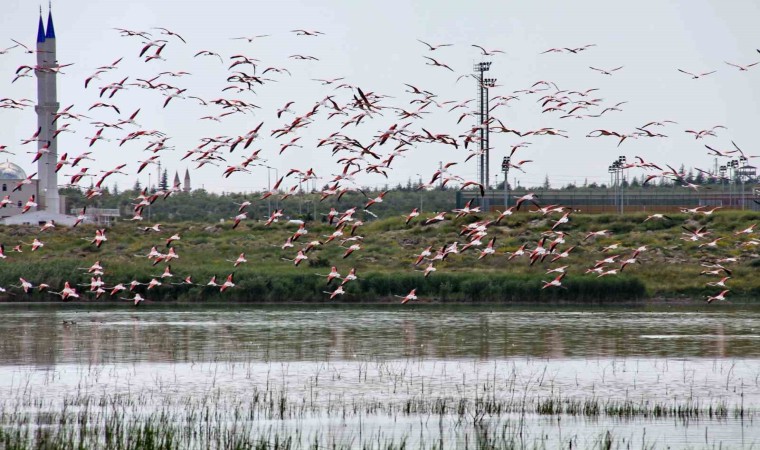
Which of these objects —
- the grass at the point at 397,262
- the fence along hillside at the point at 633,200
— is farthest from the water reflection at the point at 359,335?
the fence along hillside at the point at 633,200

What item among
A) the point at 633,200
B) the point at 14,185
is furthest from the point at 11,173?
the point at 633,200

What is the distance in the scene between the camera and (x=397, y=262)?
3034 inches

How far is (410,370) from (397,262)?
41414mm

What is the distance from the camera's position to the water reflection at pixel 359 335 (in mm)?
39938

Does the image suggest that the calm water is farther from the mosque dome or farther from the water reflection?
the mosque dome

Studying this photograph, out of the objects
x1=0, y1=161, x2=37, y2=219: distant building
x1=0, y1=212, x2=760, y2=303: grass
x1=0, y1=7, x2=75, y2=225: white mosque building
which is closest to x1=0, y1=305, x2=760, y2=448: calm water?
x1=0, y1=212, x2=760, y2=303: grass

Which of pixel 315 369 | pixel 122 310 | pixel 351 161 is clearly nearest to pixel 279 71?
pixel 351 161

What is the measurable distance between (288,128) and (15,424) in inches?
688

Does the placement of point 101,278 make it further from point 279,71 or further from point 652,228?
point 652,228

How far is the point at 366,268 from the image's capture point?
74.3 m

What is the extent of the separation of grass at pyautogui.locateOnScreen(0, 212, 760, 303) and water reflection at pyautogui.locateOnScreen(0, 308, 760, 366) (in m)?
6.07

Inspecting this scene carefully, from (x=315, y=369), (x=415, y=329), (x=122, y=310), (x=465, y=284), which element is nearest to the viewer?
(x=315, y=369)

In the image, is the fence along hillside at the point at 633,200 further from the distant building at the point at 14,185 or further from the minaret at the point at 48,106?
the distant building at the point at 14,185

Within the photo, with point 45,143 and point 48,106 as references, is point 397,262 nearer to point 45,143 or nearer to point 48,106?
point 45,143
